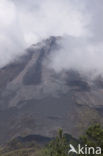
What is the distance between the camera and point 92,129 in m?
27.1

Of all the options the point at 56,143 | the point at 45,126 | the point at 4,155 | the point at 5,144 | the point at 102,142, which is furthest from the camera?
the point at 45,126

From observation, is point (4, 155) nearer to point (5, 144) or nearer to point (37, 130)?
point (5, 144)

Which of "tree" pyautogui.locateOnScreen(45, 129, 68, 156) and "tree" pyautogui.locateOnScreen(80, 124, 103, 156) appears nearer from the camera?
"tree" pyautogui.locateOnScreen(80, 124, 103, 156)

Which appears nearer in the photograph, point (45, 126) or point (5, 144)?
point (5, 144)

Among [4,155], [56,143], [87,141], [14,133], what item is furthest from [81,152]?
[14,133]

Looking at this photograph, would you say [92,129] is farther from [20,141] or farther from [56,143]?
[20,141]

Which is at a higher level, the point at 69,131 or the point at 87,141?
the point at 69,131

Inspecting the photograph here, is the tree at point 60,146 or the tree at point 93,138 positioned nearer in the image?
the tree at point 93,138

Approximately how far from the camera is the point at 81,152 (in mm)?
26719

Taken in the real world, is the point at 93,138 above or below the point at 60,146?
above

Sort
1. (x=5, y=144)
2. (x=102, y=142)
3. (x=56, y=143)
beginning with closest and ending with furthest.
A: (x=102, y=142) → (x=56, y=143) → (x=5, y=144)

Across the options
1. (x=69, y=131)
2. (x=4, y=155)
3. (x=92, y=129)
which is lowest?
(x=92, y=129)

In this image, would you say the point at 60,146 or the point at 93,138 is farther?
the point at 60,146

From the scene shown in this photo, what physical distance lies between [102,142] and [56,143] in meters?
5.20
